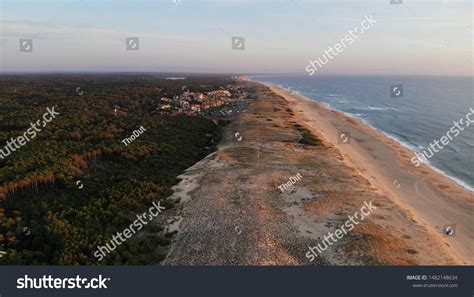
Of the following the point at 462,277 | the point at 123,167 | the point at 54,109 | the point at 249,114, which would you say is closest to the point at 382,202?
the point at 462,277

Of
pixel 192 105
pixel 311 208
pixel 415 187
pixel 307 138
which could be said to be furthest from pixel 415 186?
pixel 192 105

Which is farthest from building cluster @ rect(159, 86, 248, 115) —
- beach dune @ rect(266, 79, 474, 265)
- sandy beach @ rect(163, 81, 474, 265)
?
sandy beach @ rect(163, 81, 474, 265)

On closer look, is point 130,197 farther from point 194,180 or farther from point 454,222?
point 454,222

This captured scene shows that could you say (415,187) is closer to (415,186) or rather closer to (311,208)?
(415,186)

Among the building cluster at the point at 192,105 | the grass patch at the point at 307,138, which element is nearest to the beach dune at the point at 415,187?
the grass patch at the point at 307,138

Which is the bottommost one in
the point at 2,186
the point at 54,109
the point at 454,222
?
the point at 454,222
